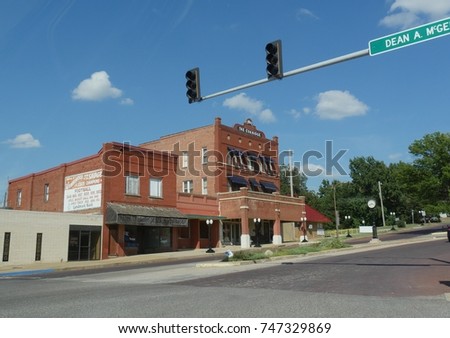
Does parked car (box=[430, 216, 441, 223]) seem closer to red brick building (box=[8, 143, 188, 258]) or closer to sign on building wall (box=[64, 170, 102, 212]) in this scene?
red brick building (box=[8, 143, 188, 258])

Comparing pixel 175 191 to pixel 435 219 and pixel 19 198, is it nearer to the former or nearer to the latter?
pixel 19 198

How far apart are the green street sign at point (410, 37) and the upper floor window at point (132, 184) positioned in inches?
1057

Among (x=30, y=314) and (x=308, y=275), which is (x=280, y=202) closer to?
(x=308, y=275)

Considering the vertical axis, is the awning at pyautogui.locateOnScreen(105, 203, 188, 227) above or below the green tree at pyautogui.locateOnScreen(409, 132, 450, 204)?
below

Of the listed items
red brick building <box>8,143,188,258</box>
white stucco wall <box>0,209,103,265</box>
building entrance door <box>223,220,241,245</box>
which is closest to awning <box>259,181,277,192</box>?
building entrance door <box>223,220,241,245</box>

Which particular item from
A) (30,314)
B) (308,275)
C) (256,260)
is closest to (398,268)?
(308,275)

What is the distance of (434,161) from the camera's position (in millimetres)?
65688

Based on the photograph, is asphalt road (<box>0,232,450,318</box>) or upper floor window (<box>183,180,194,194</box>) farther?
upper floor window (<box>183,180,194,194</box>)

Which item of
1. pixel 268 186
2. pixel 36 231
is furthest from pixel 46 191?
pixel 268 186

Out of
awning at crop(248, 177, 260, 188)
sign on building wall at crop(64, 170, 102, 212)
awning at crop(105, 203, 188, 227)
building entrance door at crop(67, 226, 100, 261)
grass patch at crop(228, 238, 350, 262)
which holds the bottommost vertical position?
grass patch at crop(228, 238, 350, 262)

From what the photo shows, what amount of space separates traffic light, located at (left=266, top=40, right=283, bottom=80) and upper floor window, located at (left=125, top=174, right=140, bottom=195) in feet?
80.3

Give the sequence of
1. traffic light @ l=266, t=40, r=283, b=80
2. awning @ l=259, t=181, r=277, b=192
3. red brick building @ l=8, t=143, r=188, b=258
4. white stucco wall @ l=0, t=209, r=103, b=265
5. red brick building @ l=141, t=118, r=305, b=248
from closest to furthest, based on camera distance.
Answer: traffic light @ l=266, t=40, r=283, b=80, white stucco wall @ l=0, t=209, r=103, b=265, red brick building @ l=8, t=143, r=188, b=258, red brick building @ l=141, t=118, r=305, b=248, awning @ l=259, t=181, r=277, b=192

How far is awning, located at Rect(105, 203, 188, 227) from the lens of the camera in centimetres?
3394

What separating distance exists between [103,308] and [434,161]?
6477cm
